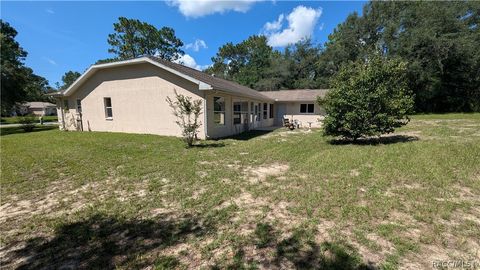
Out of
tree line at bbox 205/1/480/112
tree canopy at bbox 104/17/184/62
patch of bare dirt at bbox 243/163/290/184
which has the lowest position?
patch of bare dirt at bbox 243/163/290/184

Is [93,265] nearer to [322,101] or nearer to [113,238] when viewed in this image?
[113,238]

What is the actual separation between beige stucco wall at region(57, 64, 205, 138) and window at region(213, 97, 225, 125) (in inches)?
42.5

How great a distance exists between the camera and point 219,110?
1277 cm

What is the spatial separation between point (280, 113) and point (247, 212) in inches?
722

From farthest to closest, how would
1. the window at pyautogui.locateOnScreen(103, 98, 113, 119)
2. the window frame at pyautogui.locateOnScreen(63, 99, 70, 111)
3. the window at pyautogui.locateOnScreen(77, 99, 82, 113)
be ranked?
the window frame at pyautogui.locateOnScreen(63, 99, 70, 111) → the window at pyautogui.locateOnScreen(77, 99, 82, 113) → the window at pyautogui.locateOnScreen(103, 98, 113, 119)

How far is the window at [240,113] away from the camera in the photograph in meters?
15.4

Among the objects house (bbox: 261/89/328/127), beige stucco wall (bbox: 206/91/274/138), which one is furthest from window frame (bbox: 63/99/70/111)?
house (bbox: 261/89/328/127)

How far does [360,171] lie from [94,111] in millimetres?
15444

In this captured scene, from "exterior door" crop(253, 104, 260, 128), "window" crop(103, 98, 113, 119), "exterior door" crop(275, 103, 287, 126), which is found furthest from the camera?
"exterior door" crop(275, 103, 287, 126)

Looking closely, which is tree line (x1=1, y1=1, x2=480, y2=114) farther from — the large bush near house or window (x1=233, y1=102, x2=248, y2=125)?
the large bush near house

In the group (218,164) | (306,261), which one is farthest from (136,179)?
(306,261)

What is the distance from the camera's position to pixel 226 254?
2795 mm

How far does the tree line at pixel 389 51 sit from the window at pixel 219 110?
10.5 metres

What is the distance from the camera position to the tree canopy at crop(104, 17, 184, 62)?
36844 millimetres
